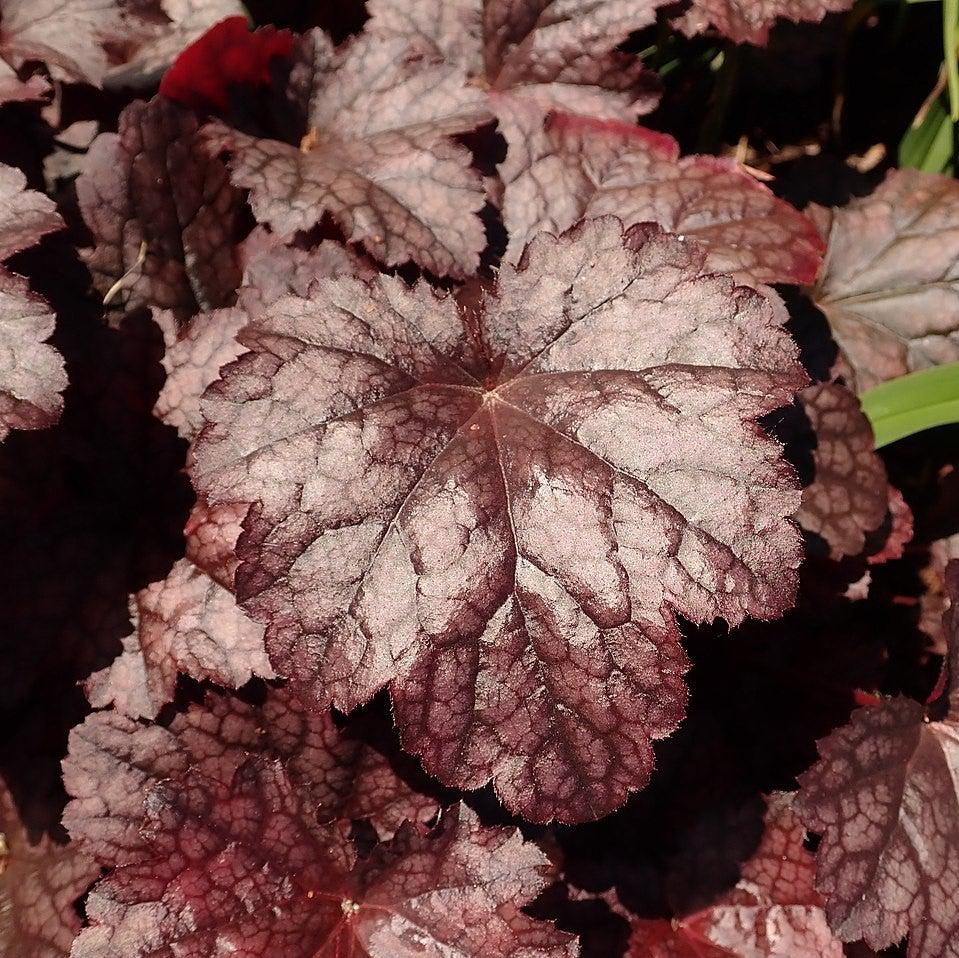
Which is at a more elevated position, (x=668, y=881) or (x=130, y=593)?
(x=130, y=593)

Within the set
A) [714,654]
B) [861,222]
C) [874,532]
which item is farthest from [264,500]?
[861,222]

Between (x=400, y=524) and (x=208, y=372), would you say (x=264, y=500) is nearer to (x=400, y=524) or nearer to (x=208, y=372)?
(x=400, y=524)

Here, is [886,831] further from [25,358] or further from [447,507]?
[25,358]

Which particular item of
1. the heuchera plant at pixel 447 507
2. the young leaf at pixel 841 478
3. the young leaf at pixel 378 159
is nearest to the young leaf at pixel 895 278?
the heuchera plant at pixel 447 507

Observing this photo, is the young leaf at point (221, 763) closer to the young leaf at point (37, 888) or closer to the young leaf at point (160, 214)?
the young leaf at point (37, 888)

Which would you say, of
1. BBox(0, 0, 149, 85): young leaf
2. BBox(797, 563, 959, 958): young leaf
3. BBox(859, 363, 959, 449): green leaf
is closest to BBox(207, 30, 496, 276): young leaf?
BBox(0, 0, 149, 85): young leaf

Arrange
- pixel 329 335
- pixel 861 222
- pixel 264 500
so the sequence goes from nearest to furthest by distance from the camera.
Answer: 1. pixel 264 500
2. pixel 329 335
3. pixel 861 222
